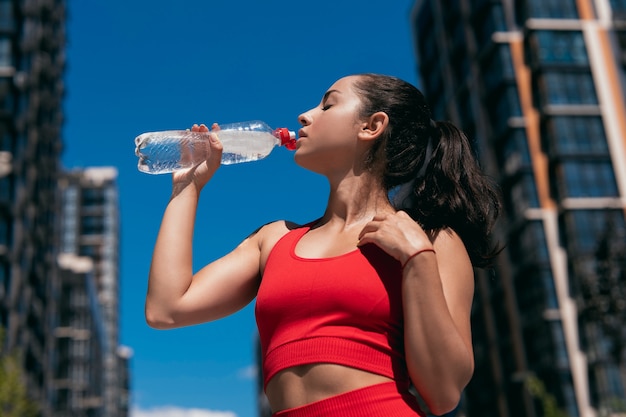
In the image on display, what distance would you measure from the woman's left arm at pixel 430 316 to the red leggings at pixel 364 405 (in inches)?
3.5

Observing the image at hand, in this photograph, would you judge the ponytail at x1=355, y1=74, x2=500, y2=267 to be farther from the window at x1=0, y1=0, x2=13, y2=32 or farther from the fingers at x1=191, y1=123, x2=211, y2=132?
the window at x1=0, y1=0, x2=13, y2=32

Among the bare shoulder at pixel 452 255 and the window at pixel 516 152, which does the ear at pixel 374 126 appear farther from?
the window at pixel 516 152

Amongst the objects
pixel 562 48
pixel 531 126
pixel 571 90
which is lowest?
pixel 531 126

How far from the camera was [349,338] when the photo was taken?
2094 mm

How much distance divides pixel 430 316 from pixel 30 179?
50.7 m

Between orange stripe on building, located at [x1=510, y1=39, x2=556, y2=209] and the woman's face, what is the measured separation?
4502 cm

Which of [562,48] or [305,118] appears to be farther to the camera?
[562,48]

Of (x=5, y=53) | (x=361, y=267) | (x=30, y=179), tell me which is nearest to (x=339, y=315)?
(x=361, y=267)

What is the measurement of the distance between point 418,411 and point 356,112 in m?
0.89

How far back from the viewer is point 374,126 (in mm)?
2449

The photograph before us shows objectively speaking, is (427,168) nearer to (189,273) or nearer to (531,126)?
(189,273)

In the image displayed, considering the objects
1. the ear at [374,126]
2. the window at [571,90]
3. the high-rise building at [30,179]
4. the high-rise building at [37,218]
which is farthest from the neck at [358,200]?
the window at [571,90]

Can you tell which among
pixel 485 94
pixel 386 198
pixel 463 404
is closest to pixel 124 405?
pixel 463 404

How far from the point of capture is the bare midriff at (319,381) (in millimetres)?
2041
